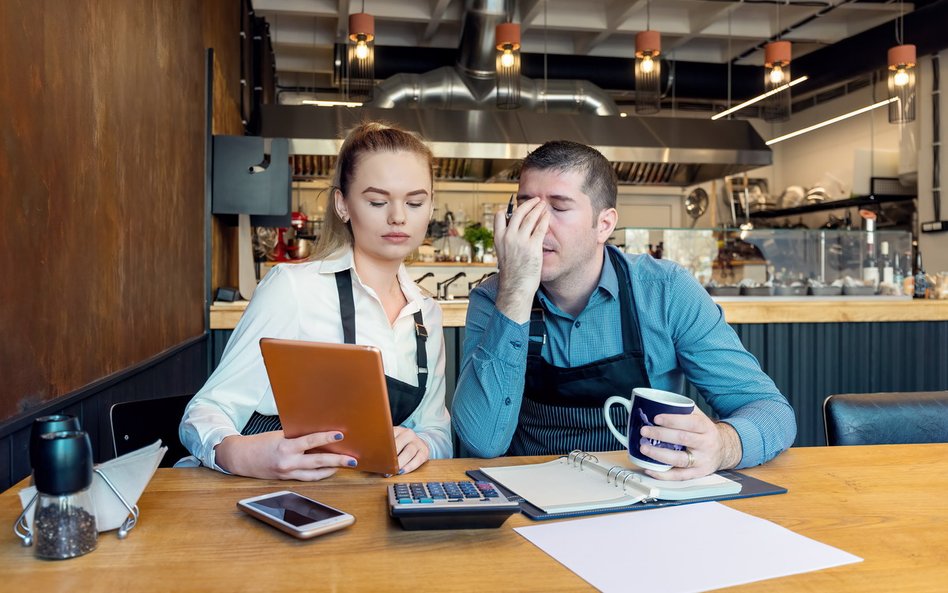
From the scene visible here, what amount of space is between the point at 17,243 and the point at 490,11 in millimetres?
5350

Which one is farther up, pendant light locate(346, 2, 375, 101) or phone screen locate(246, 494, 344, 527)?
pendant light locate(346, 2, 375, 101)

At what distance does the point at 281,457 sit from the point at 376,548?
1.04 ft

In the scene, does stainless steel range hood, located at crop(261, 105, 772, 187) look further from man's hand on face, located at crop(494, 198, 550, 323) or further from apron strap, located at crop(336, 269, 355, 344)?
man's hand on face, located at crop(494, 198, 550, 323)

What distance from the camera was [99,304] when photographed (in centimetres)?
178

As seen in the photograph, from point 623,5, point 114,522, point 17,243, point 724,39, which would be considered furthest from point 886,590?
point 724,39

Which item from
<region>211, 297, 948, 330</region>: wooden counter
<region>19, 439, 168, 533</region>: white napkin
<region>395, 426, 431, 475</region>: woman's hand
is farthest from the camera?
<region>211, 297, 948, 330</region>: wooden counter

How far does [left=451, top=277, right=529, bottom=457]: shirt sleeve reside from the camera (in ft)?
4.85

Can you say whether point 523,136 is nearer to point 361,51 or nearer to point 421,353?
point 361,51

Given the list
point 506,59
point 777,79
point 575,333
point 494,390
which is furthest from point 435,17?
point 494,390

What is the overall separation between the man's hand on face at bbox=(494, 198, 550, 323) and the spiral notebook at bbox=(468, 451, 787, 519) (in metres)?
0.34

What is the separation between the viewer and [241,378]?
146cm

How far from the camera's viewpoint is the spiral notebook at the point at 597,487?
104cm

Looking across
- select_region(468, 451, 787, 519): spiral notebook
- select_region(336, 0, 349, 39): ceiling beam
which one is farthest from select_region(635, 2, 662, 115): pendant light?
select_region(468, 451, 787, 519): spiral notebook

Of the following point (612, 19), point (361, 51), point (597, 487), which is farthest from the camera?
point (612, 19)
